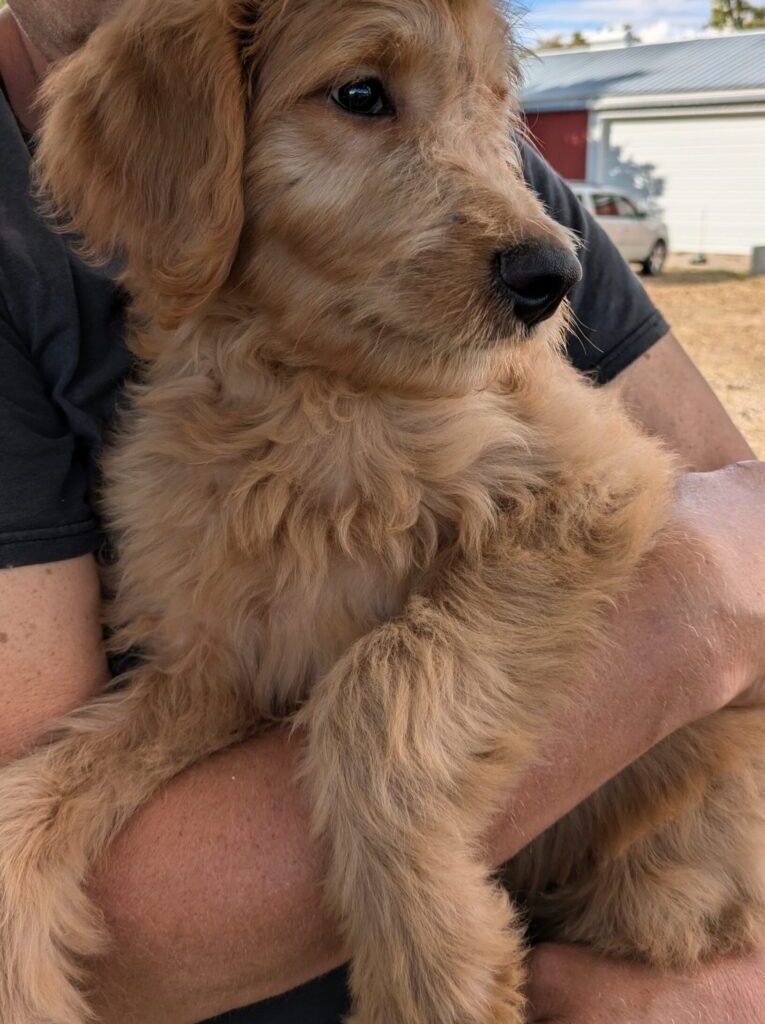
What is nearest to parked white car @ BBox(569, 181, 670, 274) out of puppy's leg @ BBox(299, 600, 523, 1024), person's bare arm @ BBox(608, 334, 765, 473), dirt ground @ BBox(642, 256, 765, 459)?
dirt ground @ BBox(642, 256, 765, 459)

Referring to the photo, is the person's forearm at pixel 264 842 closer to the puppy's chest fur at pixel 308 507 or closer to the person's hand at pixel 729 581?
the person's hand at pixel 729 581

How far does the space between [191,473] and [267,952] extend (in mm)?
936

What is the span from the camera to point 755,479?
255 cm

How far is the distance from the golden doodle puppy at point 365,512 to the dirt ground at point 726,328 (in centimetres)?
692

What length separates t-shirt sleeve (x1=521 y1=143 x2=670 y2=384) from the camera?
2.81 metres

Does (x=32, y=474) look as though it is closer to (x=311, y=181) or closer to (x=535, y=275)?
(x=311, y=181)

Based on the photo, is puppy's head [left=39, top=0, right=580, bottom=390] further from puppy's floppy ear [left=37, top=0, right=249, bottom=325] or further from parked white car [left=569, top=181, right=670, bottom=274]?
parked white car [left=569, top=181, right=670, bottom=274]

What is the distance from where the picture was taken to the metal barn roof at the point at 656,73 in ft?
102

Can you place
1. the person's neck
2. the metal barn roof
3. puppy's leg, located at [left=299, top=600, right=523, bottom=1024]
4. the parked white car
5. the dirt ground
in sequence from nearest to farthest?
1. puppy's leg, located at [left=299, top=600, right=523, bottom=1024]
2. the person's neck
3. the dirt ground
4. the parked white car
5. the metal barn roof

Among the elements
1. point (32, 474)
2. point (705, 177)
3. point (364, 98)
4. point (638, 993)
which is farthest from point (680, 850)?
point (705, 177)

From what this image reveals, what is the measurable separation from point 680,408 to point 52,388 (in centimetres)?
172

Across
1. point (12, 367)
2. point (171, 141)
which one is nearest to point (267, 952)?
point (12, 367)

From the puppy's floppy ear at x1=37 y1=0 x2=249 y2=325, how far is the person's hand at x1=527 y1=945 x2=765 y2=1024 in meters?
1.52

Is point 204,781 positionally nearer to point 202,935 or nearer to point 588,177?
point 202,935
